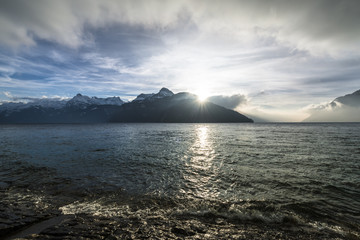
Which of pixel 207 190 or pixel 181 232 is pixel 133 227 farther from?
pixel 207 190

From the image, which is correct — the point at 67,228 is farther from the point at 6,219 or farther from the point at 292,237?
the point at 292,237

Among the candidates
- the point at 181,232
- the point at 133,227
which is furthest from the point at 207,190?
the point at 133,227

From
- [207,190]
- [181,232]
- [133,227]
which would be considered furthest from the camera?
[207,190]

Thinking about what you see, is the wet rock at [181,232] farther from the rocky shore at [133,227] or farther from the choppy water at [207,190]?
the choppy water at [207,190]

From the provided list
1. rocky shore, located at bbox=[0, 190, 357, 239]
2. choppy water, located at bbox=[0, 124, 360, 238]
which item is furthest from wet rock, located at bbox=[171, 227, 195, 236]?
choppy water, located at bbox=[0, 124, 360, 238]

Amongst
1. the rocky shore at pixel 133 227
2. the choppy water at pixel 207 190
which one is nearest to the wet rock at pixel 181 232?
the rocky shore at pixel 133 227

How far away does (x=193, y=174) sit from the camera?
57.7 ft

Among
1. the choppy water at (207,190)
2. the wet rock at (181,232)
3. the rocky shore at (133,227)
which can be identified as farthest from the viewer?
the choppy water at (207,190)

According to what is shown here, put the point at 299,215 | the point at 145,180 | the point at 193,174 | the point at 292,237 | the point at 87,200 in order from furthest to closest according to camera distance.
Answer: the point at 193,174, the point at 145,180, the point at 87,200, the point at 299,215, the point at 292,237

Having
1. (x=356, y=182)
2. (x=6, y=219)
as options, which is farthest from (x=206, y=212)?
(x=356, y=182)

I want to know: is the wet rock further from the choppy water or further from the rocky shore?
the choppy water

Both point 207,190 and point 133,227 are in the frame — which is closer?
point 133,227

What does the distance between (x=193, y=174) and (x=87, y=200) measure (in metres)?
9.90

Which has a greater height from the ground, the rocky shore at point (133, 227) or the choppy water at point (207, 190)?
the rocky shore at point (133, 227)
